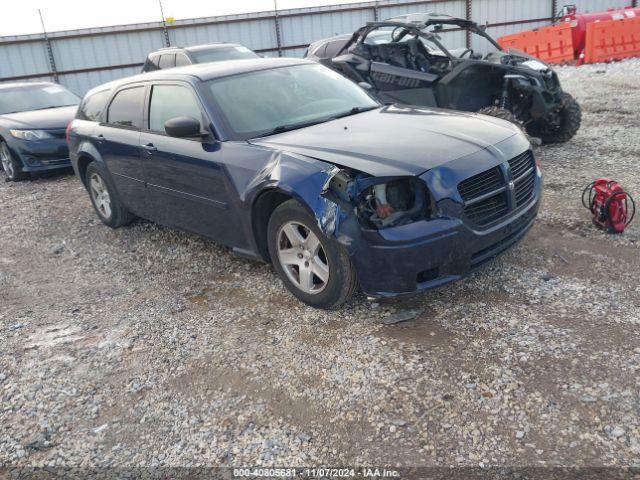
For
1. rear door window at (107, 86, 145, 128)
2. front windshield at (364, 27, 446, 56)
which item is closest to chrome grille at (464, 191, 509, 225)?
rear door window at (107, 86, 145, 128)

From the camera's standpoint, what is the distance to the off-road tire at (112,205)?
18.8 feet

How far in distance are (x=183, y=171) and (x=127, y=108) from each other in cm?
131

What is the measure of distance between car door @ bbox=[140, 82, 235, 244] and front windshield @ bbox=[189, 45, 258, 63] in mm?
6502

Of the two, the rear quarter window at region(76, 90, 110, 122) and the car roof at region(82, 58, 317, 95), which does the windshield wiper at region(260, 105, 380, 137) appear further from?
Result: the rear quarter window at region(76, 90, 110, 122)

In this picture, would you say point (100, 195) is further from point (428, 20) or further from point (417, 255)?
point (428, 20)

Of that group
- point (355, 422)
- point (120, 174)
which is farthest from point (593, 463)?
point (120, 174)

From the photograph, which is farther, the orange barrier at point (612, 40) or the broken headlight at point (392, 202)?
the orange barrier at point (612, 40)

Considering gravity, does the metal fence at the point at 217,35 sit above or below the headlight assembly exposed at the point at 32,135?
above

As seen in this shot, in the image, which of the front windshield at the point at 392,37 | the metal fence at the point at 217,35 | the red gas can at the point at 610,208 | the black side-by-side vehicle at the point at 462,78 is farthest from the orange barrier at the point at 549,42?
the red gas can at the point at 610,208

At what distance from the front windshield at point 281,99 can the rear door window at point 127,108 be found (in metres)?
1.05

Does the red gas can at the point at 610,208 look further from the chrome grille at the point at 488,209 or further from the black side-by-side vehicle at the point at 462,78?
the black side-by-side vehicle at the point at 462,78

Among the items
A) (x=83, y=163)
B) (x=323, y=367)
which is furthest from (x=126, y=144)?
(x=323, y=367)

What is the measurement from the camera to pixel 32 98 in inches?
392

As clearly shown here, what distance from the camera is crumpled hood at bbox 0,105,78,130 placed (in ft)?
28.6
